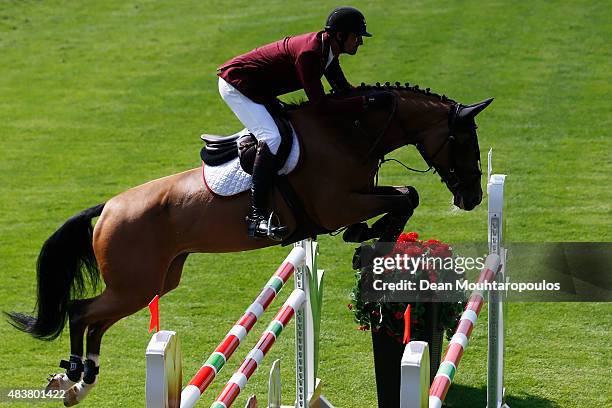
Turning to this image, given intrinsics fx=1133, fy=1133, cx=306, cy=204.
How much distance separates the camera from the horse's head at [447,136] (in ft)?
19.3

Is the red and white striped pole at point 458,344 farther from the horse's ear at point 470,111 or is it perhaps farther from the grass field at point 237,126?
the grass field at point 237,126

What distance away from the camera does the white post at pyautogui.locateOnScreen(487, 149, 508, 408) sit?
20.0 feet

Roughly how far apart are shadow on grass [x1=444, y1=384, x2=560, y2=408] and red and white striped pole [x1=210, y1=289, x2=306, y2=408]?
4.43ft

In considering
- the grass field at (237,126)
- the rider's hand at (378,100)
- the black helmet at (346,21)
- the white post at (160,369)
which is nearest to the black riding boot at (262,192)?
the rider's hand at (378,100)

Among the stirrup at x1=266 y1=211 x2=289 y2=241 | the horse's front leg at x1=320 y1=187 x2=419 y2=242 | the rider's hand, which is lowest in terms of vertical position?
the stirrup at x1=266 y1=211 x2=289 y2=241

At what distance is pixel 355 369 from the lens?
307 inches

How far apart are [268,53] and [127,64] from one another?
10.6m

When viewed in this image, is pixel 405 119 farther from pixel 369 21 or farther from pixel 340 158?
pixel 369 21

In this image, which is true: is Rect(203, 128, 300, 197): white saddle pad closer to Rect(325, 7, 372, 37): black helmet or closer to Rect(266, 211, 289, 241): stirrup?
Rect(266, 211, 289, 241): stirrup

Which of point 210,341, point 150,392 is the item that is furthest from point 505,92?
point 150,392

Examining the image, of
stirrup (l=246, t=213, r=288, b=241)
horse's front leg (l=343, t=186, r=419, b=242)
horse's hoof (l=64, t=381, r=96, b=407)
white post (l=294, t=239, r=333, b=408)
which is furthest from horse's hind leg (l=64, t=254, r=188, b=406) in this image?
horse's front leg (l=343, t=186, r=419, b=242)

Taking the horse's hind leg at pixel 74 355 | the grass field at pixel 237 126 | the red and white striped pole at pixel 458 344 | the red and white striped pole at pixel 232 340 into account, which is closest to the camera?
the red and white striped pole at pixel 232 340

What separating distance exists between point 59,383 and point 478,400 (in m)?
2.70

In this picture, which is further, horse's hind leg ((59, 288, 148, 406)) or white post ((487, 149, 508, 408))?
horse's hind leg ((59, 288, 148, 406))
